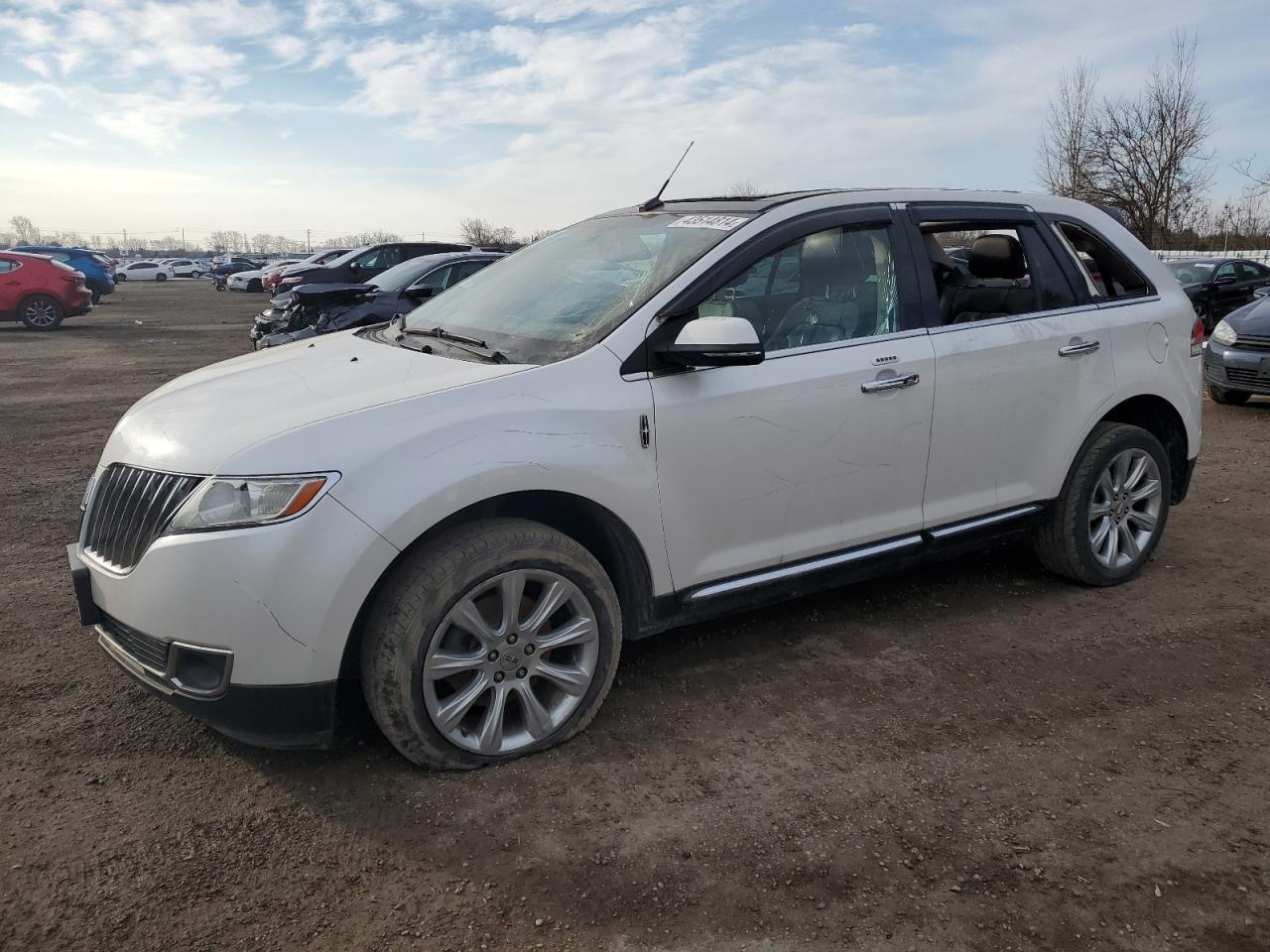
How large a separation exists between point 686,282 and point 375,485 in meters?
1.28

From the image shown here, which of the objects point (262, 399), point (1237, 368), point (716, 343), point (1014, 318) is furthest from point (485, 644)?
point (1237, 368)

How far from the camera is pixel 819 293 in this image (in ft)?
11.9

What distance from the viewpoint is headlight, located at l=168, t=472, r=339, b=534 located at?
8.53 feet

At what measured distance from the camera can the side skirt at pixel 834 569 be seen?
3326 mm

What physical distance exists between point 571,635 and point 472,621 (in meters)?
0.34

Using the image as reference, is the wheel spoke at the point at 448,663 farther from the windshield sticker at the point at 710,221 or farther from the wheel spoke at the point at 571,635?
the windshield sticker at the point at 710,221

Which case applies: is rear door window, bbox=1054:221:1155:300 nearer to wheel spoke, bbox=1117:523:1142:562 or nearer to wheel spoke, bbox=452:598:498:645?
wheel spoke, bbox=1117:523:1142:562

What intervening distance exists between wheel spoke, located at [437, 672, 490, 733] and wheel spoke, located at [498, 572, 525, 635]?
17 centimetres

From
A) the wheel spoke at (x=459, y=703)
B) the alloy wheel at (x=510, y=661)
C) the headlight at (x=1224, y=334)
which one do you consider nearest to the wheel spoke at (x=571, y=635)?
the alloy wheel at (x=510, y=661)

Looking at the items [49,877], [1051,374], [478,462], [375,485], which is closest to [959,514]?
[1051,374]

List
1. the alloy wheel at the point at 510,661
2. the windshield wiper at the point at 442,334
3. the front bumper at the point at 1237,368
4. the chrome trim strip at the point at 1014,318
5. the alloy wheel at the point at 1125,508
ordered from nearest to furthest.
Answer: the alloy wheel at the point at 510,661 → the windshield wiper at the point at 442,334 → the chrome trim strip at the point at 1014,318 → the alloy wheel at the point at 1125,508 → the front bumper at the point at 1237,368

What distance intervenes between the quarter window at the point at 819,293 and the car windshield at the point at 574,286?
0.67ft

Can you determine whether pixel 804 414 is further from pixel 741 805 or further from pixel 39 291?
pixel 39 291

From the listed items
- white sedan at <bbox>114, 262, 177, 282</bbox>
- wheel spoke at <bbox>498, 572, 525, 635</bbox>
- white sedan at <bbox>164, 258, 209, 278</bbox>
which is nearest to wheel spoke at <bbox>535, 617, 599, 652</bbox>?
wheel spoke at <bbox>498, 572, 525, 635</bbox>
